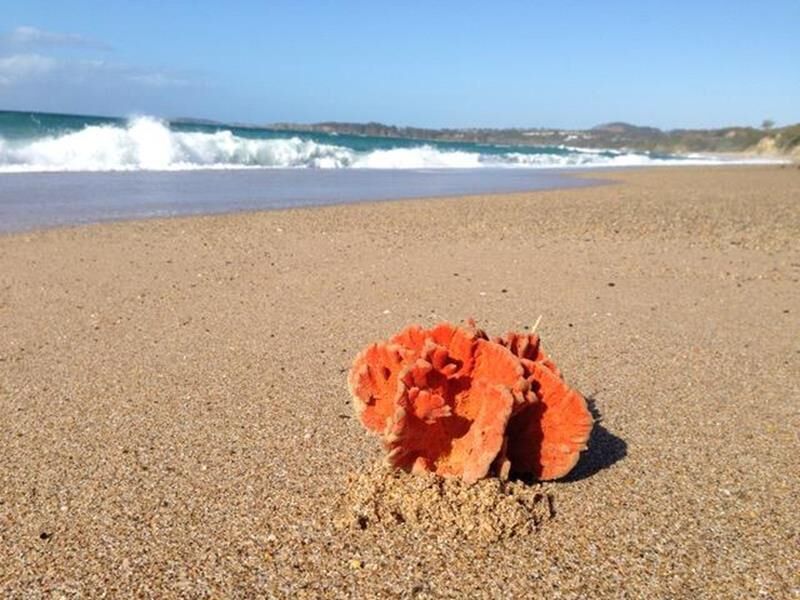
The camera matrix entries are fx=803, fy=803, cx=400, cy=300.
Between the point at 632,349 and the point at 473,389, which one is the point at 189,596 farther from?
the point at 632,349

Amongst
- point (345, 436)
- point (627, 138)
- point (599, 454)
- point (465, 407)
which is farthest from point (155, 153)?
point (627, 138)

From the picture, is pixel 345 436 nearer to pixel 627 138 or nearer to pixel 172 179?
pixel 172 179

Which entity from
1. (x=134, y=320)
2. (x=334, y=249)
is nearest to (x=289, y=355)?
(x=134, y=320)

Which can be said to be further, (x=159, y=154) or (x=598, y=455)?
(x=159, y=154)

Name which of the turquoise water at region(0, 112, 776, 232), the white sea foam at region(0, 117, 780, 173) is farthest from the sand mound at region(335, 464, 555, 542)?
the white sea foam at region(0, 117, 780, 173)

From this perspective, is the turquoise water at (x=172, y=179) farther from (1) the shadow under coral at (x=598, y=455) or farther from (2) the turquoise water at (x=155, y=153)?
(1) the shadow under coral at (x=598, y=455)

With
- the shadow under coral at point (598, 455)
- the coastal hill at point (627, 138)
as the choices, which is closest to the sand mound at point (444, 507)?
the shadow under coral at point (598, 455)
